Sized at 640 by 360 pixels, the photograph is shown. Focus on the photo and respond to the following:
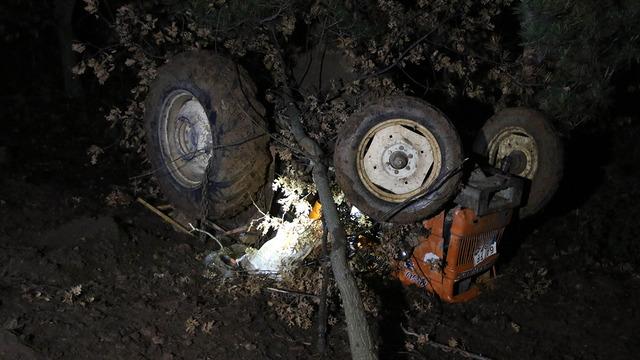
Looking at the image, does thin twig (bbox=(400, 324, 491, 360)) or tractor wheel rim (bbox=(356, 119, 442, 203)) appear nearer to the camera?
thin twig (bbox=(400, 324, 491, 360))

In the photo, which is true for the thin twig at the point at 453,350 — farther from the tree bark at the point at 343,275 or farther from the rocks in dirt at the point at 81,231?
the rocks in dirt at the point at 81,231

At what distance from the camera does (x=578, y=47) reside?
4809 mm

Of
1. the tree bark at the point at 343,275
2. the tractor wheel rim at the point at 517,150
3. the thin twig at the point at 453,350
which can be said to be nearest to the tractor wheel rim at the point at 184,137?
the tree bark at the point at 343,275

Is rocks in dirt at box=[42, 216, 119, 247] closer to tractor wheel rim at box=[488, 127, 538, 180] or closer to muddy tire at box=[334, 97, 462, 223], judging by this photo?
muddy tire at box=[334, 97, 462, 223]

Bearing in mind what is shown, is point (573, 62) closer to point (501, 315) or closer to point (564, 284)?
point (564, 284)

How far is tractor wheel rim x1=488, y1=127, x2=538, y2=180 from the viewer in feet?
15.4

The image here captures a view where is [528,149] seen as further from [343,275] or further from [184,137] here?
[184,137]

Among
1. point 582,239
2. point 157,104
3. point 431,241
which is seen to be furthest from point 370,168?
point 582,239

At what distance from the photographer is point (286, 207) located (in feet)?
15.4

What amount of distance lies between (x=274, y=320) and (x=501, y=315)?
1878 millimetres

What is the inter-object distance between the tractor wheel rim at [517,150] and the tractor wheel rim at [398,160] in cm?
105

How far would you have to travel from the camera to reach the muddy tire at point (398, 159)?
12.6ft

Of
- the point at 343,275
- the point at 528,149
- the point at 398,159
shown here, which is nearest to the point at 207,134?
the point at 398,159

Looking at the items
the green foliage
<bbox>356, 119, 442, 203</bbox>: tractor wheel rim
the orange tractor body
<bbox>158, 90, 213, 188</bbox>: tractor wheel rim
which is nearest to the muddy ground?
the orange tractor body
